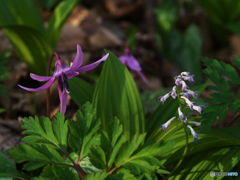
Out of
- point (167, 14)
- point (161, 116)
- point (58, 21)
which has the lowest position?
point (161, 116)

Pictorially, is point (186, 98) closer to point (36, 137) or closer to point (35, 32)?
point (36, 137)

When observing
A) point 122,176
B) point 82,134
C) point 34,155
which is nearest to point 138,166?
point 122,176

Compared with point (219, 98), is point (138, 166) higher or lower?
lower

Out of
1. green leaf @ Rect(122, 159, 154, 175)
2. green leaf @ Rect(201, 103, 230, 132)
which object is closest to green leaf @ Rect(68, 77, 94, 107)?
green leaf @ Rect(122, 159, 154, 175)

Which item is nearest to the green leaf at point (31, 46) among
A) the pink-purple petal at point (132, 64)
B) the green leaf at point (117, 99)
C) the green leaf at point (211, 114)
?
the pink-purple petal at point (132, 64)

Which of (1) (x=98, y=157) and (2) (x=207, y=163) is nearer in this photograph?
(1) (x=98, y=157)

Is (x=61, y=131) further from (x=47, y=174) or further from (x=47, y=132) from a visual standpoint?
(x=47, y=174)

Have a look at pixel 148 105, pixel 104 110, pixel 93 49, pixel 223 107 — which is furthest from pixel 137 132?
pixel 93 49

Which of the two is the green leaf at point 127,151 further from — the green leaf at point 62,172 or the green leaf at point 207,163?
the green leaf at point 207,163
